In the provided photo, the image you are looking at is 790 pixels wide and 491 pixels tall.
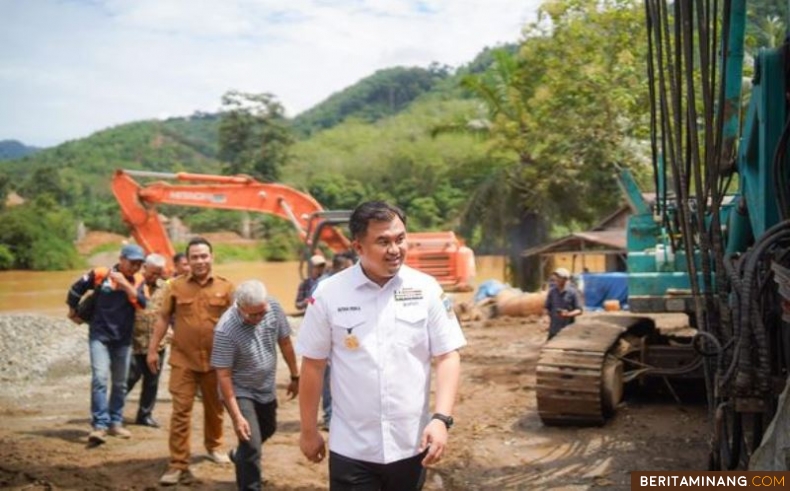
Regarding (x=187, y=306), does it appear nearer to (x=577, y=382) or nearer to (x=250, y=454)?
(x=250, y=454)

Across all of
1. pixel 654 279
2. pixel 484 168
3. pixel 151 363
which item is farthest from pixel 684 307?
pixel 484 168

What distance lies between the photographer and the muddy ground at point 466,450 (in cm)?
569

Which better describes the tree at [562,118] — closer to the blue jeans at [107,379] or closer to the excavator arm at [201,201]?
the excavator arm at [201,201]

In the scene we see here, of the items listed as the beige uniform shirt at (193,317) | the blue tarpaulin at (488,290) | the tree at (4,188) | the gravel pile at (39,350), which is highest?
the tree at (4,188)

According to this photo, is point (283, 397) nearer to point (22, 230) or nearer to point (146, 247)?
point (146, 247)

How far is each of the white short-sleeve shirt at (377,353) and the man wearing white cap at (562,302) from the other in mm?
7045

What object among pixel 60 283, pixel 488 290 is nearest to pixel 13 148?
pixel 60 283

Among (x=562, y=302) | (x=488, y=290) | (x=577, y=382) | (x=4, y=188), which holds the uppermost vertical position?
(x=4, y=188)

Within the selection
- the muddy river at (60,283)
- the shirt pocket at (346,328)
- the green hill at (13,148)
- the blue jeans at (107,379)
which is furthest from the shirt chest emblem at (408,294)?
the green hill at (13,148)

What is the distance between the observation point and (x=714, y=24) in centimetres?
418

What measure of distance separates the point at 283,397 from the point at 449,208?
Answer: 128 feet

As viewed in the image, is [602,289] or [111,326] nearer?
[111,326]

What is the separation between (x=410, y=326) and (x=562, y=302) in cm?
719

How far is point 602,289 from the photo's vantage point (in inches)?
711
